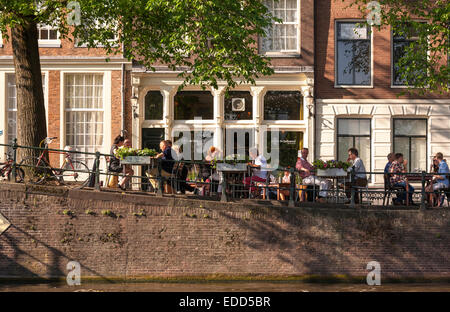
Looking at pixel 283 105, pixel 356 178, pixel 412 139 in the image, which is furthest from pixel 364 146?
pixel 356 178

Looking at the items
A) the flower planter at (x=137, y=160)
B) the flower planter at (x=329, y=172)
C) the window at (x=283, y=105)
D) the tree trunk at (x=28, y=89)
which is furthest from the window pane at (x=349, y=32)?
the tree trunk at (x=28, y=89)

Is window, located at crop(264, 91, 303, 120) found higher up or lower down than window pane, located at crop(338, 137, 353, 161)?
higher up

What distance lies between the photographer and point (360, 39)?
855 inches

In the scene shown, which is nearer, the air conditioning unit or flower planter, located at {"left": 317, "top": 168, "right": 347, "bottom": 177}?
flower planter, located at {"left": 317, "top": 168, "right": 347, "bottom": 177}

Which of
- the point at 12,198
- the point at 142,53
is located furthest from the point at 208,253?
the point at 142,53

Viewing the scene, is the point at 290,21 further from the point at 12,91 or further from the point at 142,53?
the point at 12,91

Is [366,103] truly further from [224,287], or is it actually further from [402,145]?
[224,287]

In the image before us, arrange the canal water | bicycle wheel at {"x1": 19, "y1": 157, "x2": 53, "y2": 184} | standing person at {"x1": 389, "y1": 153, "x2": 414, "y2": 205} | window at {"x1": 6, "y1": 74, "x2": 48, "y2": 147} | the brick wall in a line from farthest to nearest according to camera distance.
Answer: window at {"x1": 6, "y1": 74, "x2": 48, "y2": 147}, the brick wall, standing person at {"x1": 389, "y1": 153, "x2": 414, "y2": 205}, bicycle wheel at {"x1": 19, "y1": 157, "x2": 53, "y2": 184}, the canal water

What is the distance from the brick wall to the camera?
2156cm

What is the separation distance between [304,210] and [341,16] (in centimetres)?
926

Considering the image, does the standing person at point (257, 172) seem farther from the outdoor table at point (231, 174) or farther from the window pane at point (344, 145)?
the window pane at point (344, 145)

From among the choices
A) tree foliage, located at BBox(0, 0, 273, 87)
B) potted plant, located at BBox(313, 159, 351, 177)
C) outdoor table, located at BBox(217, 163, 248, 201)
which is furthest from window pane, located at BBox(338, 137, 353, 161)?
outdoor table, located at BBox(217, 163, 248, 201)

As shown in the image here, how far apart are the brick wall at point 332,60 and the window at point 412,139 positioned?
0.91 metres

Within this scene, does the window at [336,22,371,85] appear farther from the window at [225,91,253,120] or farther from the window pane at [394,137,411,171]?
the window at [225,91,253,120]
